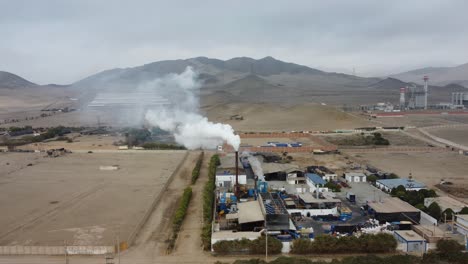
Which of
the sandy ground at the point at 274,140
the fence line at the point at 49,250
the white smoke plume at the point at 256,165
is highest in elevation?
the sandy ground at the point at 274,140

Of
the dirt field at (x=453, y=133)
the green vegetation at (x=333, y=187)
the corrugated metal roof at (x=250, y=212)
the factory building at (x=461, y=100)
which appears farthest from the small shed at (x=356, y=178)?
the factory building at (x=461, y=100)

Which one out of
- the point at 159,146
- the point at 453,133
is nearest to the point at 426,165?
the point at 453,133

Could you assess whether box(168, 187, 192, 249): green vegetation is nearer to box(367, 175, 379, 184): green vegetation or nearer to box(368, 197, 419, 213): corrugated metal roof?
box(368, 197, 419, 213): corrugated metal roof

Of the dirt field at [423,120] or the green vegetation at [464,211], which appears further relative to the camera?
the dirt field at [423,120]

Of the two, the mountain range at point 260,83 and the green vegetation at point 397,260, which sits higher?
the mountain range at point 260,83

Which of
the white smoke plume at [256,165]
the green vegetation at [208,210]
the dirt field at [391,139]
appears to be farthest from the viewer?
the dirt field at [391,139]

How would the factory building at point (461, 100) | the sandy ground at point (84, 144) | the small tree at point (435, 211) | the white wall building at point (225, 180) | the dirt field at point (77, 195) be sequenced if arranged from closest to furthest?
1. the dirt field at point (77, 195)
2. the small tree at point (435, 211)
3. the white wall building at point (225, 180)
4. the sandy ground at point (84, 144)
5. the factory building at point (461, 100)

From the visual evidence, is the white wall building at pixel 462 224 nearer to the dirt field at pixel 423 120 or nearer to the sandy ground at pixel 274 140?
the sandy ground at pixel 274 140

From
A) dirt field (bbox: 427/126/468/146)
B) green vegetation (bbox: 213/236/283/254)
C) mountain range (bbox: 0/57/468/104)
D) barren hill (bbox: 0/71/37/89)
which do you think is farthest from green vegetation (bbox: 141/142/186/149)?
barren hill (bbox: 0/71/37/89)
